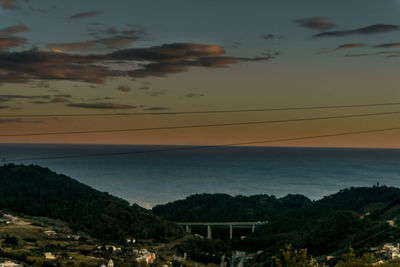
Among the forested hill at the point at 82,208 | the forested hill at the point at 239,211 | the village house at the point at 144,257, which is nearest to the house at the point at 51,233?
the village house at the point at 144,257

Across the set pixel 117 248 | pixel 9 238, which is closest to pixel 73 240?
pixel 117 248

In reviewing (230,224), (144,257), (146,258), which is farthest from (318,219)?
(144,257)

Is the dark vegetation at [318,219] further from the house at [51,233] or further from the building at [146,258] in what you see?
the house at [51,233]

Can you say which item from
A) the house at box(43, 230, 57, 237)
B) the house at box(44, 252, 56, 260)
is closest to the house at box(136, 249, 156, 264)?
the house at box(44, 252, 56, 260)

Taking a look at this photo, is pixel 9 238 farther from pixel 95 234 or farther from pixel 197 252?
pixel 197 252

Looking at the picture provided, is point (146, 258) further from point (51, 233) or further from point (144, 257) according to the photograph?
point (51, 233)

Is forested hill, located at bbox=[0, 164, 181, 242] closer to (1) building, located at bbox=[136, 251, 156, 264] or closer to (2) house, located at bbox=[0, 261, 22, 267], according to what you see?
(1) building, located at bbox=[136, 251, 156, 264]

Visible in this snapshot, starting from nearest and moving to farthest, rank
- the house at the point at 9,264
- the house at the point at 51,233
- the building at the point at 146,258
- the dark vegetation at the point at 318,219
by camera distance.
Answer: the house at the point at 9,264, the building at the point at 146,258, the house at the point at 51,233, the dark vegetation at the point at 318,219

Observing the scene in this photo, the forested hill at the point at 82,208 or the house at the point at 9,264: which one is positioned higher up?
the forested hill at the point at 82,208
